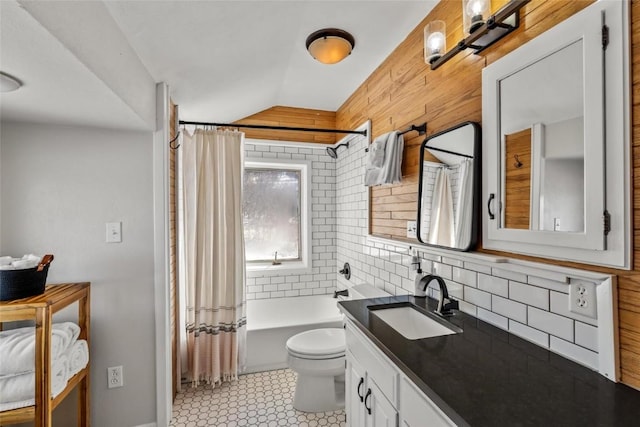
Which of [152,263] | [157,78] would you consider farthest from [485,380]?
[157,78]

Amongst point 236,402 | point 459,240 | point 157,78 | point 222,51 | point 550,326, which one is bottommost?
point 236,402

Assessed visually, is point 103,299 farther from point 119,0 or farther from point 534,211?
point 534,211

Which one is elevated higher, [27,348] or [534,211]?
[534,211]

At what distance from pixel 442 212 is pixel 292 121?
2204 millimetres

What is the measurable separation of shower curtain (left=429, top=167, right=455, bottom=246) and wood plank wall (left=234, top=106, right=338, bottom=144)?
5.92ft

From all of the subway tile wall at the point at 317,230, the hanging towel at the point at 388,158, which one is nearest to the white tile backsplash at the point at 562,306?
the hanging towel at the point at 388,158

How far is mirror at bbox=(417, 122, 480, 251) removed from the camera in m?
1.45

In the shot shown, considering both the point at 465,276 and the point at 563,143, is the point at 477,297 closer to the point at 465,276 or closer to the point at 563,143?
the point at 465,276

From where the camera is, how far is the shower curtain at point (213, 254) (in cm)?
248

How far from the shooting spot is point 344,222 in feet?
10.8

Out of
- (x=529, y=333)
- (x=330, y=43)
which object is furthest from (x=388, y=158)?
(x=529, y=333)

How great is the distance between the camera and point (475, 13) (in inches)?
51.6

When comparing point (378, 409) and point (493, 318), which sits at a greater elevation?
point (493, 318)

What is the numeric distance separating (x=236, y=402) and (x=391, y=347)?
1.66 metres
